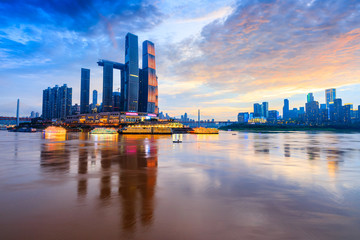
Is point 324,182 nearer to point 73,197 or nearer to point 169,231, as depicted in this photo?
point 169,231

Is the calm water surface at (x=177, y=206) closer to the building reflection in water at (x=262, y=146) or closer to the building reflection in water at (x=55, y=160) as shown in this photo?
the building reflection in water at (x=55, y=160)

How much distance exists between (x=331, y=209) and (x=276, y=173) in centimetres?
765

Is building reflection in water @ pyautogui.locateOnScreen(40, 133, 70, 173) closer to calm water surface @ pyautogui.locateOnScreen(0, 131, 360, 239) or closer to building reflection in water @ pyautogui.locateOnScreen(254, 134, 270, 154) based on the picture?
calm water surface @ pyautogui.locateOnScreen(0, 131, 360, 239)

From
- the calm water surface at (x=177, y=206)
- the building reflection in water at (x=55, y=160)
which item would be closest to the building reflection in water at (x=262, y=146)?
the calm water surface at (x=177, y=206)

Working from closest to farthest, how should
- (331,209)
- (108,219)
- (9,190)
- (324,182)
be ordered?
(108,219) → (331,209) → (9,190) → (324,182)

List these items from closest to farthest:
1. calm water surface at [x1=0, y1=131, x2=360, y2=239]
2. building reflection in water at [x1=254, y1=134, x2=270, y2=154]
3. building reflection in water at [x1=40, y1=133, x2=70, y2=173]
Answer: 1. calm water surface at [x1=0, y1=131, x2=360, y2=239]
2. building reflection in water at [x1=40, y1=133, x2=70, y2=173]
3. building reflection in water at [x1=254, y1=134, x2=270, y2=154]

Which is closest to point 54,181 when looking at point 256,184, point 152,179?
point 152,179

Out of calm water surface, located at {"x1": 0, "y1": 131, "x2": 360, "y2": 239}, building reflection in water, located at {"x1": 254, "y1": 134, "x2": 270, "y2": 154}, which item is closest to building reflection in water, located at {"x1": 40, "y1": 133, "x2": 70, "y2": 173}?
calm water surface, located at {"x1": 0, "y1": 131, "x2": 360, "y2": 239}

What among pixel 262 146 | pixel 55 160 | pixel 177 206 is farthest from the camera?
pixel 262 146

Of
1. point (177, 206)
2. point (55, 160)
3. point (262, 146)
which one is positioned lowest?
point (262, 146)

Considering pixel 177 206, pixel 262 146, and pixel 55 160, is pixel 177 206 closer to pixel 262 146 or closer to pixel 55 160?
pixel 55 160

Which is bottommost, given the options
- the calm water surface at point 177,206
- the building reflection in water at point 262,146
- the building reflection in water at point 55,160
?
the building reflection in water at point 262,146

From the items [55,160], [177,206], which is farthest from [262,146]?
[55,160]

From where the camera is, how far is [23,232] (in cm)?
680
